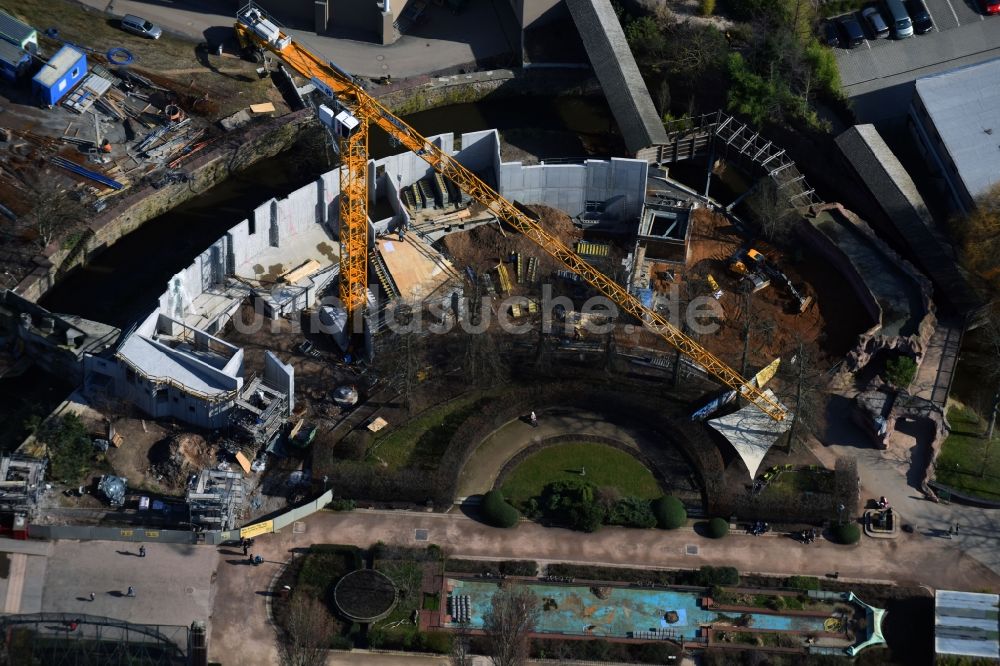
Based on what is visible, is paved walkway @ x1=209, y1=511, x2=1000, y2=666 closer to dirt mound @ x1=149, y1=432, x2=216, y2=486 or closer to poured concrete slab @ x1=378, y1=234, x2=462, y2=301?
dirt mound @ x1=149, y1=432, x2=216, y2=486

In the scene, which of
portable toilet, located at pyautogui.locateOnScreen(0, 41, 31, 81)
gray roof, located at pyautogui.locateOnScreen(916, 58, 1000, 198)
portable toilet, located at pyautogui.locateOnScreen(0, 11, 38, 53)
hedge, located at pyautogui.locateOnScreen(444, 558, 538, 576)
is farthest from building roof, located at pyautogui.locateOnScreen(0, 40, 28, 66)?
gray roof, located at pyautogui.locateOnScreen(916, 58, 1000, 198)

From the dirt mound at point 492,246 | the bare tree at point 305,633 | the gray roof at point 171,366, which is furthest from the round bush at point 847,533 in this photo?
the gray roof at point 171,366

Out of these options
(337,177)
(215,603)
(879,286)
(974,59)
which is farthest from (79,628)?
(974,59)

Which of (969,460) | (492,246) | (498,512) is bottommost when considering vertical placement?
(498,512)

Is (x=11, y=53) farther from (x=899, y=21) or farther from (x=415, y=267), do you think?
(x=899, y=21)

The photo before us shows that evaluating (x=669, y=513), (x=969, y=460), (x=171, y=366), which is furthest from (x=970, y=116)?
(x=171, y=366)

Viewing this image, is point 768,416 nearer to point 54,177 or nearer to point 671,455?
point 671,455
